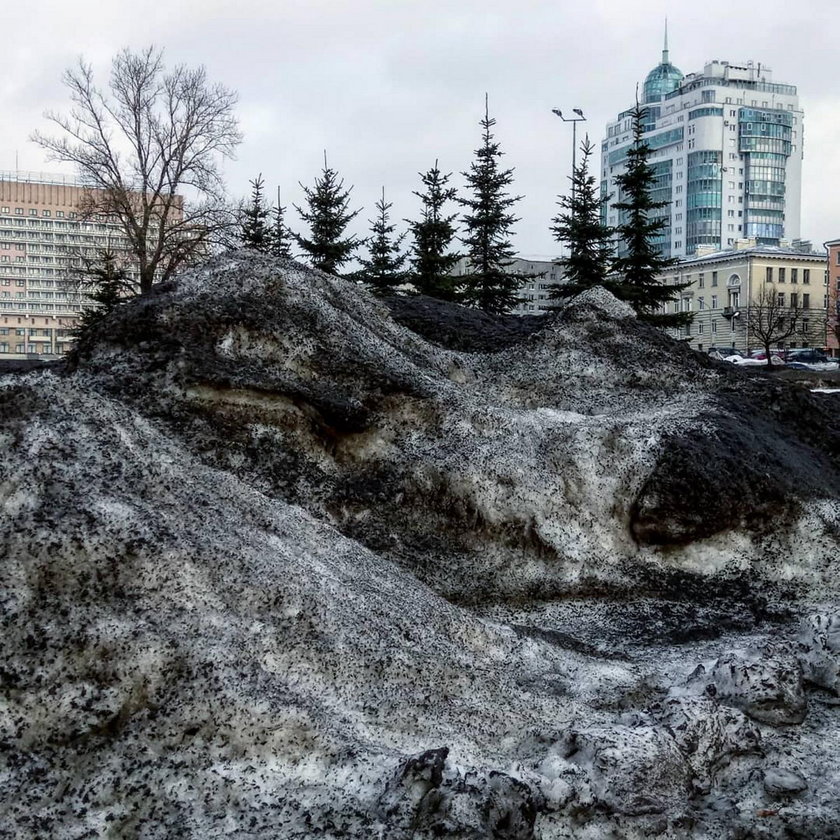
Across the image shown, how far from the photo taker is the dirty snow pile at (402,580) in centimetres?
250

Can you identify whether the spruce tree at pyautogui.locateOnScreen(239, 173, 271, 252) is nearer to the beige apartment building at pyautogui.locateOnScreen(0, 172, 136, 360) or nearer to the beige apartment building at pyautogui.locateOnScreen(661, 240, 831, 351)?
the beige apartment building at pyautogui.locateOnScreen(661, 240, 831, 351)

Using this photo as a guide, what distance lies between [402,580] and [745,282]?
7140 cm

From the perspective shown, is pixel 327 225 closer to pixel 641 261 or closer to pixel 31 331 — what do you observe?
pixel 641 261

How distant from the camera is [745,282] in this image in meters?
70.1

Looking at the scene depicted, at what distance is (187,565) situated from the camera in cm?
303

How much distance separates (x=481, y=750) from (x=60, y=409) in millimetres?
1943

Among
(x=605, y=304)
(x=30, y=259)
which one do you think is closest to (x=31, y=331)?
(x=30, y=259)

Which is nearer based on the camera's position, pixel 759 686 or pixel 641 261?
pixel 759 686

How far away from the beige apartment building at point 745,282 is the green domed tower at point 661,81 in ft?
183

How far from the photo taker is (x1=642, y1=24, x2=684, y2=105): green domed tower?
4838 inches

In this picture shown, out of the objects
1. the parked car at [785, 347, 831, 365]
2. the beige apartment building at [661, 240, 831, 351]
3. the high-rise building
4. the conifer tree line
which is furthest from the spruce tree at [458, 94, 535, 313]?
the high-rise building

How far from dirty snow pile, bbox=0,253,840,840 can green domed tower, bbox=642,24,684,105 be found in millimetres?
125814

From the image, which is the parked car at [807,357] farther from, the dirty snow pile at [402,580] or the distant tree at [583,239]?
the dirty snow pile at [402,580]

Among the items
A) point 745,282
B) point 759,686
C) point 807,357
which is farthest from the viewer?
point 745,282
